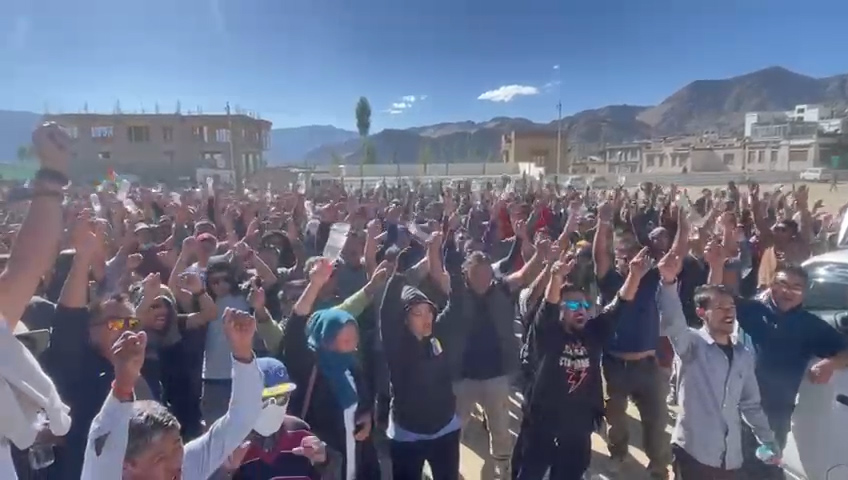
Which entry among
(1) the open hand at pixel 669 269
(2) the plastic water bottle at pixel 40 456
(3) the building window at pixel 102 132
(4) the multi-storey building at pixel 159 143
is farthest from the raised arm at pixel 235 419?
(3) the building window at pixel 102 132

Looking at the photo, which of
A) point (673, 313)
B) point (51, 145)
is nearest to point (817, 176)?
point (673, 313)

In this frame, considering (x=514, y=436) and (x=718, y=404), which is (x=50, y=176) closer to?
(x=718, y=404)

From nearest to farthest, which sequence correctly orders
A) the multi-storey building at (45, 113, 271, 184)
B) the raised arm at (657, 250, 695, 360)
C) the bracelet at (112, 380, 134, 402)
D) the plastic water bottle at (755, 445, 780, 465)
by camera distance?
the bracelet at (112, 380, 134, 402) < the plastic water bottle at (755, 445, 780, 465) < the raised arm at (657, 250, 695, 360) < the multi-storey building at (45, 113, 271, 184)

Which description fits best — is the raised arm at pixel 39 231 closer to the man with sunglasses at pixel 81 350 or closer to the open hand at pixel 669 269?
the man with sunglasses at pixel 81 350

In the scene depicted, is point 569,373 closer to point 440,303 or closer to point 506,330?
point 506,330

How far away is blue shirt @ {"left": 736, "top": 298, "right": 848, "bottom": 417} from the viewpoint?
3617mm

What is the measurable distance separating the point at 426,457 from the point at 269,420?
1298 mm

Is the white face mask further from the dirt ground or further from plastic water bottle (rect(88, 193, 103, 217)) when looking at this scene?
plastic water bottle (rect(88, 193, 103, 217))

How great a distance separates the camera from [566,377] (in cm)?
379

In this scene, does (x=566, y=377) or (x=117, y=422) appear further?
(x=566, y=377)

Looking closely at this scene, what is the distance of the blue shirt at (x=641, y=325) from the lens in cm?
474

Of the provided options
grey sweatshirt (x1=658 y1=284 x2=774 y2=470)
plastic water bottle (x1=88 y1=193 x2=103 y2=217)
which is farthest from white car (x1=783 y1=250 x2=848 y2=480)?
plastic water bottle (x1=88 y1=193 x2=103 y2=217)

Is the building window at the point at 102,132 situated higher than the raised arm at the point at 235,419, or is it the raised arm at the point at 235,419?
the building window at the point at 102,132

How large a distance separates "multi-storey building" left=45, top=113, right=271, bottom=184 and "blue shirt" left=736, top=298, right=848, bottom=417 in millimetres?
51464
